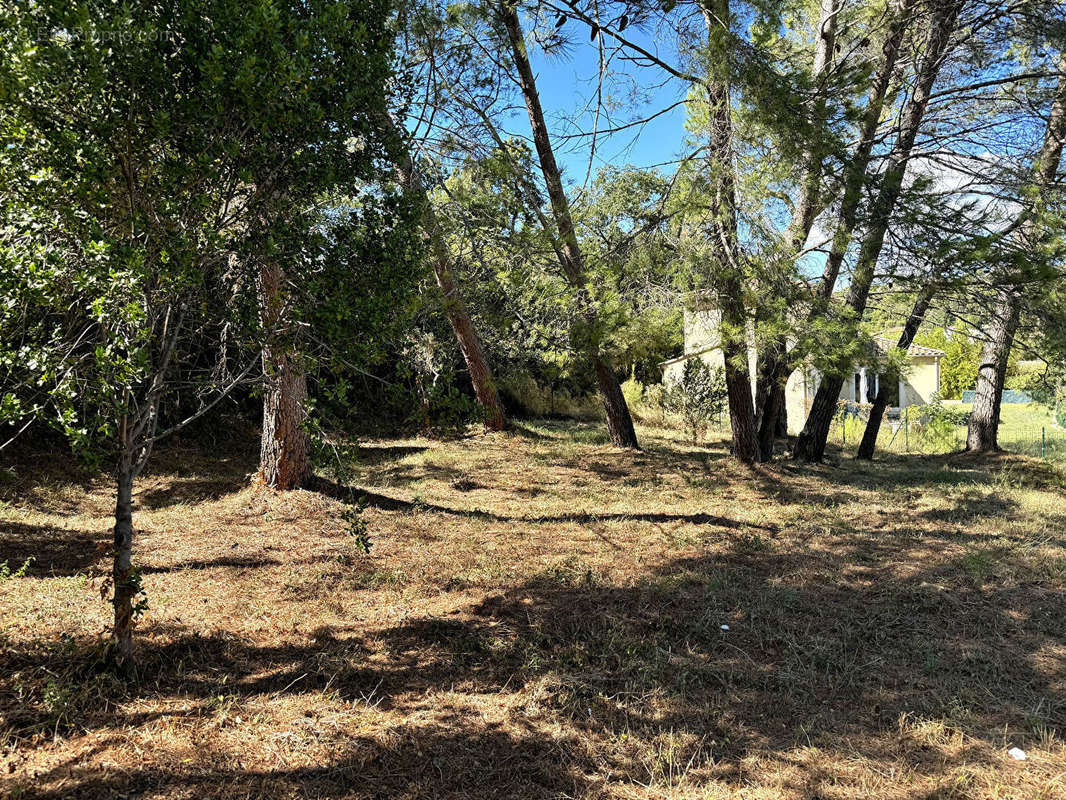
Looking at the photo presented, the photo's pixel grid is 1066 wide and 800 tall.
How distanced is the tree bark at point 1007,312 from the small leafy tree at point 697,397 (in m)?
4.84

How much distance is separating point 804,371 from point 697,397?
6.36 metres

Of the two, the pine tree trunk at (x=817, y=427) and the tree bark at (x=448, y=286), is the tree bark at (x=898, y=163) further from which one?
the tree bark at (x=448, y=286)

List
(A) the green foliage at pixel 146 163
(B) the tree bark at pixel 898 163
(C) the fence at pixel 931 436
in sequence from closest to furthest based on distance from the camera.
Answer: (A) the green foliage at pixel 146 163 → (B) the tree bark at pixel 898 163 → (C) the fence at pixel 931 436

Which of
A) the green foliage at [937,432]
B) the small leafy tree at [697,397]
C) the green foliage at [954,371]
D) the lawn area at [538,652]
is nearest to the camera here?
the lawn area at [538,652]

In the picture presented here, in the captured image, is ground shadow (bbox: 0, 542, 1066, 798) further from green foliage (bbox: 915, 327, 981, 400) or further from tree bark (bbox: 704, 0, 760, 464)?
green foliage (bbox: 915, 327, 981, 400)

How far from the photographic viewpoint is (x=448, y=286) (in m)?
9.50

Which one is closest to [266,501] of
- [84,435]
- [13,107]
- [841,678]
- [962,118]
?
[84,435]

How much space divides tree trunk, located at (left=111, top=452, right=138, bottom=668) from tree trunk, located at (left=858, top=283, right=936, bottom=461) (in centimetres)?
749

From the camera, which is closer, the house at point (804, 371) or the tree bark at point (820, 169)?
the tree bark at point (820, 169)

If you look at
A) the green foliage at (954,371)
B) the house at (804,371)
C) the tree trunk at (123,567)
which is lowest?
the tree trunk at (123,567)

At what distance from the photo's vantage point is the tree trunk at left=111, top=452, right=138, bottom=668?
3.46m

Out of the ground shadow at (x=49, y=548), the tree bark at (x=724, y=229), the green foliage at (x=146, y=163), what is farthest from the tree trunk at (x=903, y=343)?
the ground shadow at (x=49, y=548)

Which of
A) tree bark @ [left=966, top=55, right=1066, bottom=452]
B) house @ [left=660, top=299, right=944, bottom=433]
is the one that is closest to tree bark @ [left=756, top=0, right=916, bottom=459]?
house @ [left=660, top=299, right=944, bottom=433]

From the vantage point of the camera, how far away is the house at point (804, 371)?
7969 millimetres
